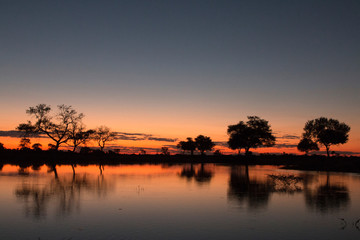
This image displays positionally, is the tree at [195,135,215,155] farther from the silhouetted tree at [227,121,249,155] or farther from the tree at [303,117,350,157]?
the tree at [303,117,350,157]

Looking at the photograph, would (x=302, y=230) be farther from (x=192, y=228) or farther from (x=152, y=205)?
(x=152, y=205)

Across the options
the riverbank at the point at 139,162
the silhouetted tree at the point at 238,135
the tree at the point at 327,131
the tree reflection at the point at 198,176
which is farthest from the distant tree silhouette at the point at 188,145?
the tree reflection at the point at 198,176

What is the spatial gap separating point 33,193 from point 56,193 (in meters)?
1.64

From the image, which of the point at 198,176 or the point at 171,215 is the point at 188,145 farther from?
the point at 171,215

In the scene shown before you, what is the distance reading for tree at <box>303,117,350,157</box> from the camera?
97625 millimetres

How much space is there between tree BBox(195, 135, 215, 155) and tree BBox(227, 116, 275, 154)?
219 feet

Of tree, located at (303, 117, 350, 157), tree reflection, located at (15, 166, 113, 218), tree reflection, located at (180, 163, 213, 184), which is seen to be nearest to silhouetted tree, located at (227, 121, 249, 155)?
tree, located at (303, 117, 350, 157)

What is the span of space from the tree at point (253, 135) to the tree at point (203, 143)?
6686 centimetres

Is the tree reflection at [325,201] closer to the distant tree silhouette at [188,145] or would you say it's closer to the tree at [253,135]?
the tree at [253,135]

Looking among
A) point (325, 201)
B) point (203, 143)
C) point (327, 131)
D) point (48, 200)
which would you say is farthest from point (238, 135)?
point (48, 200)

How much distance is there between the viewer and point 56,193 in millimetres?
23500

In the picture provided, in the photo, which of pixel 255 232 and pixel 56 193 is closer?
pixel 255 232

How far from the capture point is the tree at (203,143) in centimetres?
18425

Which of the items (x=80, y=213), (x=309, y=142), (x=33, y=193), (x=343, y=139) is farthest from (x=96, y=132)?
(x=80, y=213)
